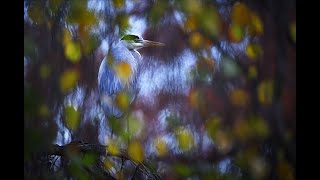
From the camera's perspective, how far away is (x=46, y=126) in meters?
2.34

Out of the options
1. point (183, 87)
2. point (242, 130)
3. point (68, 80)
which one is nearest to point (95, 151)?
point (68, 80)

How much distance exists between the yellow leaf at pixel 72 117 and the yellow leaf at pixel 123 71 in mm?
205

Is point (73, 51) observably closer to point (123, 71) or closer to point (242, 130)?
point (123, 71)

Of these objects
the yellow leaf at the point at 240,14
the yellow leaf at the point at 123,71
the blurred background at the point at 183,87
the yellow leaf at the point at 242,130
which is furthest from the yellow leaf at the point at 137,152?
the yellow leaf at the point at 240,14

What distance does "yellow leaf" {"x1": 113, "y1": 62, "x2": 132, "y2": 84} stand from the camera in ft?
7.55

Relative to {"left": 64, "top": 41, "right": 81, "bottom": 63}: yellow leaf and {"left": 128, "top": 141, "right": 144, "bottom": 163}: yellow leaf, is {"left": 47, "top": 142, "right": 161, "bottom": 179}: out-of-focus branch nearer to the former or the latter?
{"left": 128, "top": 141, "right": 144, "bottom": 163}: yellow leaf

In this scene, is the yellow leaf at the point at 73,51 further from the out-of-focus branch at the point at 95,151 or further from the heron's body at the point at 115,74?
the out-of-focus branch at the point at 95,151

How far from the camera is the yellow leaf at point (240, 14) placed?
231cm

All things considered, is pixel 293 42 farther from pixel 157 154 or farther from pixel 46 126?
pixel 46 126

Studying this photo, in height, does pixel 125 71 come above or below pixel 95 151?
above

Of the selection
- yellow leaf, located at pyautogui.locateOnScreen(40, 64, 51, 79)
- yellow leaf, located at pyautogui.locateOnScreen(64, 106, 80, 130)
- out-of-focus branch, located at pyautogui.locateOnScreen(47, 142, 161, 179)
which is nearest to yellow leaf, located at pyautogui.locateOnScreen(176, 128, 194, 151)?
out-of-focus branch, located at pyautogui.locateOnScreen(47, 142, 161, 179)

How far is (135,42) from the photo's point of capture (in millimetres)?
2301

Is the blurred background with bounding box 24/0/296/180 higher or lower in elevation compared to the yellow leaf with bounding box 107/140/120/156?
higher

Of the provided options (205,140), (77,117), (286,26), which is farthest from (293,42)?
(77,117)
